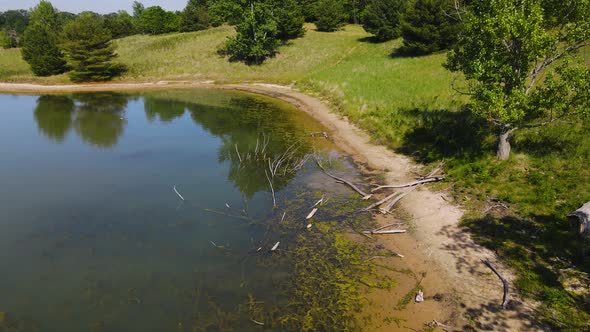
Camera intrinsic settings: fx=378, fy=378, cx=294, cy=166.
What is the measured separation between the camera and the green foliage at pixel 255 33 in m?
57.6

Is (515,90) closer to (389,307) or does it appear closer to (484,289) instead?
(484,289)

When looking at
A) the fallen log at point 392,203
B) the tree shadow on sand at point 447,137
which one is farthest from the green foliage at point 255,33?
the fallen log at point 392,203

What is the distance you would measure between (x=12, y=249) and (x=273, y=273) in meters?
11.2

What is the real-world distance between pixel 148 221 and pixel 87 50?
50.4 metres

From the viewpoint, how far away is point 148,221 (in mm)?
17922

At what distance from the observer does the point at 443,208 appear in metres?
17.0

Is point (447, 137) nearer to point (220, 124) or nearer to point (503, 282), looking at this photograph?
point (503, 282)

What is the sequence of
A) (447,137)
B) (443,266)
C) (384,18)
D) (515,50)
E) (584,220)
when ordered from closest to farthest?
(584,220)
(443,266)
(515,50)
(447,137)
(384,18)

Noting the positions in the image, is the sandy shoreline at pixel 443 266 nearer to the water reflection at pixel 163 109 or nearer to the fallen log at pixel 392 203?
the fallen log at pixel 392 203

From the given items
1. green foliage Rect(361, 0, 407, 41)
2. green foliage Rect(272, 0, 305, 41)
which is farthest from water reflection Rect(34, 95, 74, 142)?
green foliage Rect(361, 0, 407, 41)

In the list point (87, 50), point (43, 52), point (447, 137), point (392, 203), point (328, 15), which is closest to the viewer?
point (392, 203)

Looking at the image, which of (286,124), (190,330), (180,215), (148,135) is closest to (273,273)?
(190,330)

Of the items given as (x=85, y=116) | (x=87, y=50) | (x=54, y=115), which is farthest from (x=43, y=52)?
(x=85, y=116)

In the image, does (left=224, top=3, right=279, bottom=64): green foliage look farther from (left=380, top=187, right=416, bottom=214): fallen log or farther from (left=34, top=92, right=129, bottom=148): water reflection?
(left=380, top=187, right=416, bottom=214): fallen log
